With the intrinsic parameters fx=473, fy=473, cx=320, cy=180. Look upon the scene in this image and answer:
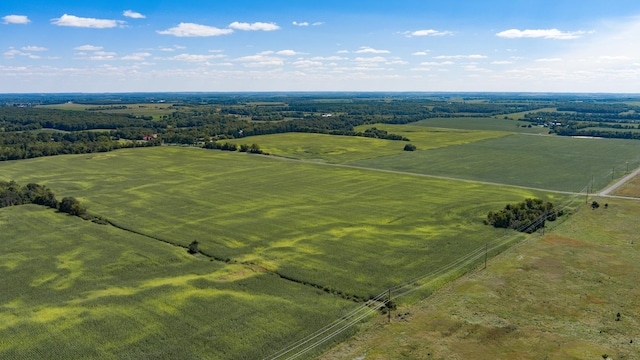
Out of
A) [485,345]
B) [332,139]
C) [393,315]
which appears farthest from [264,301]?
[332,139]

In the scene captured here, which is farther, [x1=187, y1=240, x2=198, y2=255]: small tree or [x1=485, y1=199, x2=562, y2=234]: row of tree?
[x1=485, y1=199, x2=562, y2=234]: row of tree

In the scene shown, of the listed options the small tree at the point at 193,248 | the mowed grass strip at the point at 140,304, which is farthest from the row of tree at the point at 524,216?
the small tree at the point at 193,248

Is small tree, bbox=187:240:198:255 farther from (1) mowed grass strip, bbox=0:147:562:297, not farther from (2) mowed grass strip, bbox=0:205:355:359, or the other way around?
(1) mowed grass strip, bbox=0:147:562:297

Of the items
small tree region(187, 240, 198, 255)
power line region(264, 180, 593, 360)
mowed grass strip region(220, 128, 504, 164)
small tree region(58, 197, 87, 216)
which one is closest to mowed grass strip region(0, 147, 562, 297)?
power line region(264, 180, 593, 360)

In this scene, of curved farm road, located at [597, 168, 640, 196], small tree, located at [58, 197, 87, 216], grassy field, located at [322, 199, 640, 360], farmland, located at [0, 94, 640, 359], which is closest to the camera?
grassy field, located at [322, 199, 640, 360]

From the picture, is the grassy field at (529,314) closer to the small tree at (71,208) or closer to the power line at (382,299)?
the power line at (382,299)

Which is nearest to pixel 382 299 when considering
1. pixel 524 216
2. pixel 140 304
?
pixel 140 304

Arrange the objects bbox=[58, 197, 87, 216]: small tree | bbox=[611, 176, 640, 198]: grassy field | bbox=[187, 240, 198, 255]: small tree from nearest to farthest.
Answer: bbox=[187, 240, 198, 255]: small tree → bbox=[58, 197, 87, 216]: small tree → bbox=[611, 176, 640, 198]: grassy field
